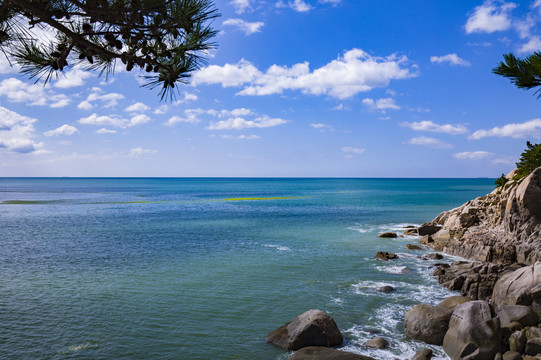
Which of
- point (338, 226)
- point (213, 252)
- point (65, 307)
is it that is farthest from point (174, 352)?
point (338, 226)

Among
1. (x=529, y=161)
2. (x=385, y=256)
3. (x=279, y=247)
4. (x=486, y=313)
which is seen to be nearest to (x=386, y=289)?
(x=486, y=313)

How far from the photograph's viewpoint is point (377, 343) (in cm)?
1356

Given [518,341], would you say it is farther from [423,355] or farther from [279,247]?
[279,247]

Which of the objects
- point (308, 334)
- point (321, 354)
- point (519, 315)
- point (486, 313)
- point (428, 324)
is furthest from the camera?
point (428, 324)

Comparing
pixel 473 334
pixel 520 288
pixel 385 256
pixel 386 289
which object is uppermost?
pixel 520 288

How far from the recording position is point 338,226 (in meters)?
47.7

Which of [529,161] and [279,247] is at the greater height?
[529,161]

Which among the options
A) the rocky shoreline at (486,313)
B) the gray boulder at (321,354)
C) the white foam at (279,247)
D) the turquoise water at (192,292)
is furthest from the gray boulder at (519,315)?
the white foam at (279,247)

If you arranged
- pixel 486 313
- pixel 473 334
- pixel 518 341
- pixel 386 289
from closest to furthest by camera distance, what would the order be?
1. pixel 518 341
2. pixel 473 334
3. pixel 486 313
4. pixel 386 289

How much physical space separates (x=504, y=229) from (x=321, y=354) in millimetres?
22298

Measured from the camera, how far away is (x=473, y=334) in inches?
485

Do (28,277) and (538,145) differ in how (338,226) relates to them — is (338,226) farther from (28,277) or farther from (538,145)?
(28,277)

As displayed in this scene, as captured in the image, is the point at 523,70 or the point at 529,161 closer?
the point at 523,70

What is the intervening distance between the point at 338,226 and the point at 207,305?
103 ft
